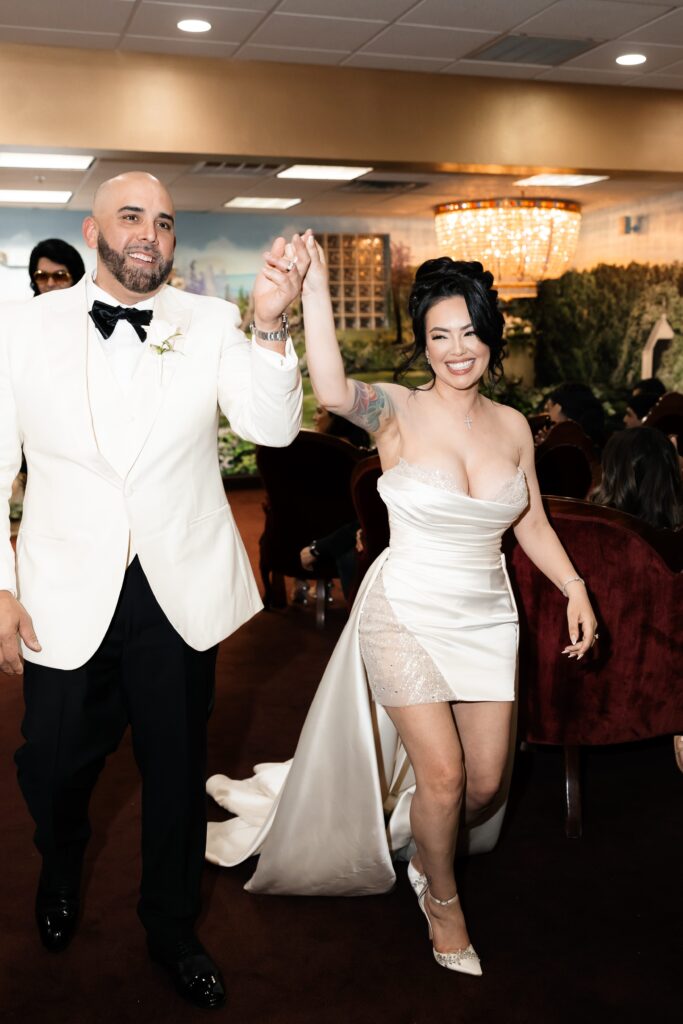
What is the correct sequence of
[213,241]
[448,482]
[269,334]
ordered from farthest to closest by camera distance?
[213,241]
[448,482]
[269,334]

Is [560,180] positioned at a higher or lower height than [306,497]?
higher

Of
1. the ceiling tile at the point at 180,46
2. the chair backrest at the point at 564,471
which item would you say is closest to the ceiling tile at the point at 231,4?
the ceiling tile at the point at 180,46

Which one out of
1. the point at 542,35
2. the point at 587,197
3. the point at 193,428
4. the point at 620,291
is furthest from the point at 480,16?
the point at 620,291

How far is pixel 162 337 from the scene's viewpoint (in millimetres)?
2189

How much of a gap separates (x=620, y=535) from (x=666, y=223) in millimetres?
10078

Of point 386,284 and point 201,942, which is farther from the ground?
point 386,284

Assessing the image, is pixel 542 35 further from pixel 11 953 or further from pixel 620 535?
pixel 11 953

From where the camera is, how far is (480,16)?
567 centimetres

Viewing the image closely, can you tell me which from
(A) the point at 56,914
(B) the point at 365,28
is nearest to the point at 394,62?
(B) the point at 365,28

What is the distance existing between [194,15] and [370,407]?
4.03m

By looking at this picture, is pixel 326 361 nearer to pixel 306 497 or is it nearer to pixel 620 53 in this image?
pixel 306 497

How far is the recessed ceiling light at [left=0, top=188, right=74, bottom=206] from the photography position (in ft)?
33.6

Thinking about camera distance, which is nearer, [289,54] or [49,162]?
[289,54]

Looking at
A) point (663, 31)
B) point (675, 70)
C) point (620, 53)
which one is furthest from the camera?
point (675, 70)
